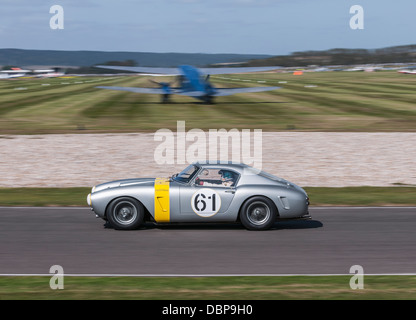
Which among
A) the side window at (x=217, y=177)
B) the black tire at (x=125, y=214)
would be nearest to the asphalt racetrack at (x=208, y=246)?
the black tire at (x=125, y=214)

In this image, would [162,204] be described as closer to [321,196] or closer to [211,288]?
[211,288]

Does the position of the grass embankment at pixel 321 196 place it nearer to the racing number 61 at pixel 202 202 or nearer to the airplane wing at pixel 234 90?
the racing number 61 at pixel 202 202

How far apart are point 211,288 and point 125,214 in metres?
4.07

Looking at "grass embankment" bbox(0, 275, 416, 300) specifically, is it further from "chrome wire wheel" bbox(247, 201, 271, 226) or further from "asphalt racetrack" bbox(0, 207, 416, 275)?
"chrome wire wheel" bbox(247, 201, 271, 226)

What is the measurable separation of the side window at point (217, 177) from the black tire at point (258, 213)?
52 centimetres

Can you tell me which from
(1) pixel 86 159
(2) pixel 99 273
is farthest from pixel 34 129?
(2) pixel 99 273

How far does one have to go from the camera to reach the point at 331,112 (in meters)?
42.7

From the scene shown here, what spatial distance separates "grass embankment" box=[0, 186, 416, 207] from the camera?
14.8 metres

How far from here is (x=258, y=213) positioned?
11.6 metres

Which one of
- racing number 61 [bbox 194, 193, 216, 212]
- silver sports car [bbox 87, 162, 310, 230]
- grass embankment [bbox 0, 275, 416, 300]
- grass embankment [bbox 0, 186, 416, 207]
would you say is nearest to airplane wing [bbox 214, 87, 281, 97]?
grass embankment [bbox 0, 186, 416, 207]

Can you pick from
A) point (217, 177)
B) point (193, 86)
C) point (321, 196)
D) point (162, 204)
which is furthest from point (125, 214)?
point (193, 86)
